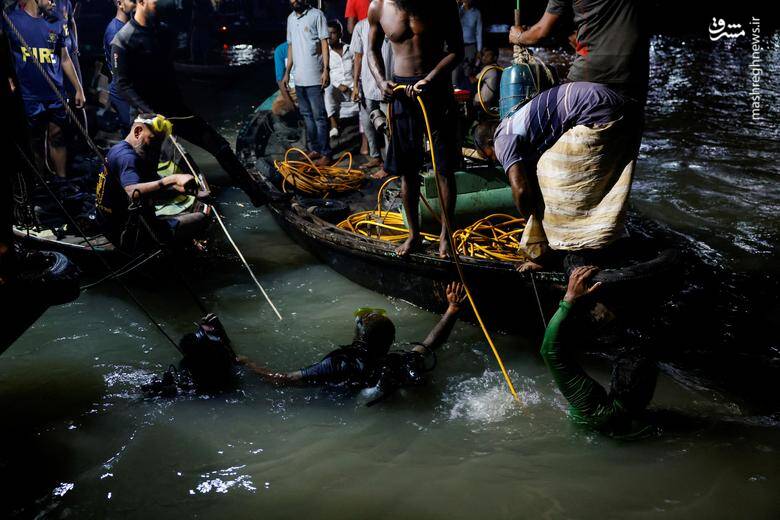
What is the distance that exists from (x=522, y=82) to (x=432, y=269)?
1.85 metres

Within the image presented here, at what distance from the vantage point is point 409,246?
17.9 ft

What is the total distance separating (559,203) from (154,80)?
521 centimetres

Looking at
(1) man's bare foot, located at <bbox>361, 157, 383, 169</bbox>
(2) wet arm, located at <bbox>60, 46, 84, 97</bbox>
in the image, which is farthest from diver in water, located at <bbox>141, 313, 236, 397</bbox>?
(2) wet arm, located at <bbox>60, 46, 84, 97</bbox>

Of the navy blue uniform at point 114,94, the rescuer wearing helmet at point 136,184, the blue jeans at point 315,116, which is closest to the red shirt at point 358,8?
the blue jeans at point 315,116

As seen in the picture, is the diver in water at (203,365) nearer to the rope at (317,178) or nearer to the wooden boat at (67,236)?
the wooden boat at (67,236)

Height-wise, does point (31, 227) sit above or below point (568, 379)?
above

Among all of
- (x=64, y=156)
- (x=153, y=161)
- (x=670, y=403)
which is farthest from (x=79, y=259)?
(x=670, y=403)

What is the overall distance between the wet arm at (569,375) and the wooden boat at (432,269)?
741mm

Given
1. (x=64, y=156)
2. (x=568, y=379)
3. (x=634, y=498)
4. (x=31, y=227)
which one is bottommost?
(x=634, y=498)

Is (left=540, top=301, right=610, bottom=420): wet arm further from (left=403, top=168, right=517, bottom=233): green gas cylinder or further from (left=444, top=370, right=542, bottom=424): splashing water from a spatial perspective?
(left=403, top=168, right=517, bottom=233): green gas cylinder

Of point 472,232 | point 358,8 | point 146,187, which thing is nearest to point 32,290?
point 146,187

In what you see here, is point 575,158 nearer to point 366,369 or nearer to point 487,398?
point 487,398

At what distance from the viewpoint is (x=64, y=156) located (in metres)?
7.89

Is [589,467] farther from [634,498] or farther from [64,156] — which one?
[64,156]
